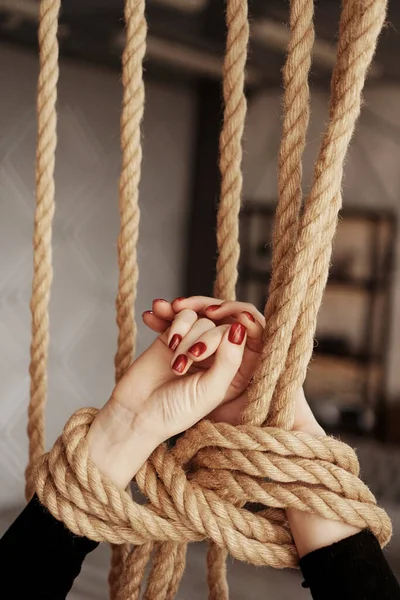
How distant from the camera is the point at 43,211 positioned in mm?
534

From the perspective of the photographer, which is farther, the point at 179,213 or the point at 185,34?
the point at 179,213

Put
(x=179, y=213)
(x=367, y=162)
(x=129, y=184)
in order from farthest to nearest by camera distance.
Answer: (x=367, y=162) < (x=179, y=213) < (x=129, y=184)

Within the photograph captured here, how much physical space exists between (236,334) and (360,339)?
98.0 inches

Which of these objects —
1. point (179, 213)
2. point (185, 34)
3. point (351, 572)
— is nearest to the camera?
point (351, 572)

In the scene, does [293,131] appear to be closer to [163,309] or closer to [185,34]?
[163,309]

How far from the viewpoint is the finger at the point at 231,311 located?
1.51 ft

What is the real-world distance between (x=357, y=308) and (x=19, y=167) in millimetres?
1640

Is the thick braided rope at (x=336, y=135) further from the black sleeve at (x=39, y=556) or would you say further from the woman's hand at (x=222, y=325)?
the black sleeve at (x=39, y=556)

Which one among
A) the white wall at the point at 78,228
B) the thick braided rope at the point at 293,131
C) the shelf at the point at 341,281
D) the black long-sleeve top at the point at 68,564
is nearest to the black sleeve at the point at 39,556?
the black long-sleeve top at the point at 68,564

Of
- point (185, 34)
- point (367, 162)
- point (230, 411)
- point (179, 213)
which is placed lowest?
point (230, 411)

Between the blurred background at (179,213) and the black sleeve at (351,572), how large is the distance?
1.34 meters

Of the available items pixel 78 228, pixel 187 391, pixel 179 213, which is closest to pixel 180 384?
pixel 187 391

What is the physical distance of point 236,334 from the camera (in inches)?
17.0

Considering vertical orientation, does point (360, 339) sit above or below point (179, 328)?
below
